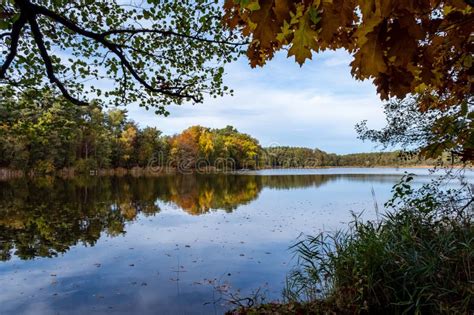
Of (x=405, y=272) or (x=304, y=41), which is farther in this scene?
(x=405, y=272)

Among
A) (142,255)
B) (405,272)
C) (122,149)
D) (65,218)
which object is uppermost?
(122,149)

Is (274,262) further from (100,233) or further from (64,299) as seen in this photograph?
(100,233)

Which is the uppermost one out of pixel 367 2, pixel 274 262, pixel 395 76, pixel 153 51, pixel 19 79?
pixel 153 51

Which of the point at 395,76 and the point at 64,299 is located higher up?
the point at 395,76

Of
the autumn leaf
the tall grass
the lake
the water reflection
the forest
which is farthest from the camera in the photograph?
the forest

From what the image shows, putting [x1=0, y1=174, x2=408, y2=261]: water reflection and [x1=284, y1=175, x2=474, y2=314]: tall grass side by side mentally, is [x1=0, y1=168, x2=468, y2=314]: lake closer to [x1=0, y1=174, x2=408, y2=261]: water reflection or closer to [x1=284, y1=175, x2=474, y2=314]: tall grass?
[x1=0, y1=174, x2=408, y2=261]: water reflection

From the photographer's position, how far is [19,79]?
6352mm

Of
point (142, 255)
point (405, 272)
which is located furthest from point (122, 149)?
point (405, 272)

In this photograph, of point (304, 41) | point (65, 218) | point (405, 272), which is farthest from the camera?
point (65, 218)

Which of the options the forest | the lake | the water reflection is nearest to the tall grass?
the lake

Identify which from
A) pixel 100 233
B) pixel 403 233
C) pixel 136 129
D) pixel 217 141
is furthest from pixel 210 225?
pixel 217 141

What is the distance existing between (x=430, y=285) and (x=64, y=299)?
6.48 meters

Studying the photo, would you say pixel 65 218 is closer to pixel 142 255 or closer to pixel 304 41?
pixel 142 255

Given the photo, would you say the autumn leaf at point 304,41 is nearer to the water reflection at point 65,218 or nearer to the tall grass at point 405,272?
the tall grass at point 405,272
